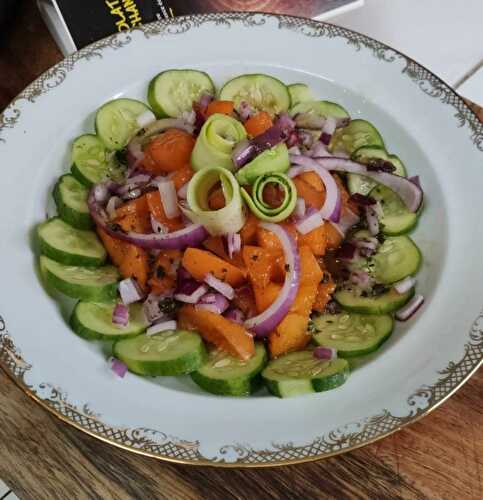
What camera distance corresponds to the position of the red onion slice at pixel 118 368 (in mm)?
2242

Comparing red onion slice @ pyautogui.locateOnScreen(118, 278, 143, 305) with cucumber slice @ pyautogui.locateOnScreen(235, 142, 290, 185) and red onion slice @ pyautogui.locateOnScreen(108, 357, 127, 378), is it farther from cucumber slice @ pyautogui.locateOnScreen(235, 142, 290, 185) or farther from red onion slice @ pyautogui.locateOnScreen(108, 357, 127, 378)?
cucumber slice @ pyautogui.locateOnScreen(235, 142, 290, 185)

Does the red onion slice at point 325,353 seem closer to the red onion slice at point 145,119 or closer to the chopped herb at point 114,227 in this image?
the chopped herb at point 114,227

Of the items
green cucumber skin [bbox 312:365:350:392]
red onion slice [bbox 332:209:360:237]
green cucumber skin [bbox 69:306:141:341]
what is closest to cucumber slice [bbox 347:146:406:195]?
red onion slice [bbox 332:209:360:237]

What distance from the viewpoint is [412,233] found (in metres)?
2.81

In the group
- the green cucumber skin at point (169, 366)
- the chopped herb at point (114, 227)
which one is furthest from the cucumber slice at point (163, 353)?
the chopped herb at point (114, 227)

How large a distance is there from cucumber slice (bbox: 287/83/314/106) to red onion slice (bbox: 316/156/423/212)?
1.42 feet

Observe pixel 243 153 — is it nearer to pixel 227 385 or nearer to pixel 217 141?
pixel 217 141

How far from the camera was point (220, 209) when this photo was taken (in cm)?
243

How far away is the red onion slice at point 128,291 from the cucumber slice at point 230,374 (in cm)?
38

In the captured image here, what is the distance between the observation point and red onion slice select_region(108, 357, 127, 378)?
2242 mm

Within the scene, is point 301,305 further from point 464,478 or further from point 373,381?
point 464,478

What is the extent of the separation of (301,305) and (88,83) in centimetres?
148

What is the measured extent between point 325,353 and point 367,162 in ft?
3.17

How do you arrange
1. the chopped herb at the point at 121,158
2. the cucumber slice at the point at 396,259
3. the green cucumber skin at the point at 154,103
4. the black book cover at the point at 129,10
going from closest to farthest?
the cucumber slice at the point at 396,259 < the chopped herb at the point at 121,158 < the green cucumber skin at the point at 154,103 < the black book cover at the point at 129,10
